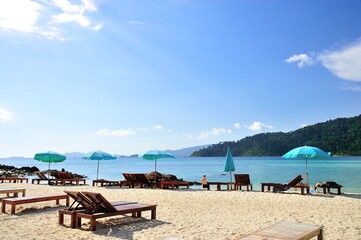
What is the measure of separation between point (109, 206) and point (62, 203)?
4395 millimetres

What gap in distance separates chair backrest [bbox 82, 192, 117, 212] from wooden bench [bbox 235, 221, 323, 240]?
3.14 m

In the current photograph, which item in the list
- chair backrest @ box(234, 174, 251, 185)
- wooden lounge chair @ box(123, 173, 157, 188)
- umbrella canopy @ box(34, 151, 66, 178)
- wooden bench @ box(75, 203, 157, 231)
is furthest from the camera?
umbrella canopy @ box(34, 151, 66, 178)

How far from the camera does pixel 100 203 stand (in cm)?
630

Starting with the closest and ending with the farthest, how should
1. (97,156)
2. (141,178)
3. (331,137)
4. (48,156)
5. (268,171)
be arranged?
(141,178)
(97,156)
(48,156)
(268,171)
(331,137)

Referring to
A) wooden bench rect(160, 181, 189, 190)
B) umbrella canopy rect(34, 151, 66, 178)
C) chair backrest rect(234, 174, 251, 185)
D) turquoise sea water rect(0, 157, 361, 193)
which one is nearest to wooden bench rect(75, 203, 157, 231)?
wooden bench rect(160, 181, 189, 190)

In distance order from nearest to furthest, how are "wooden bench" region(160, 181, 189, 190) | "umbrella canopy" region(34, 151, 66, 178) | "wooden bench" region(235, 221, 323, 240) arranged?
1. "wooden bench" region(235, 221, 323, 240)
2. "wooden bench" region(160, 181, 189, 190)
3. "umbrella canopy" region(34, 151, 66, 178)

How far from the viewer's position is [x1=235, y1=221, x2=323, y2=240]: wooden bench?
13.2ft

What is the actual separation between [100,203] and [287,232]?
380 cm

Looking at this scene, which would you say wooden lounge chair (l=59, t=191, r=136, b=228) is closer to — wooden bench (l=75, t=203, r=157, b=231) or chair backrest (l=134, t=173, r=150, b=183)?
wooden bench (l=75, t=203, r=157, b=231)

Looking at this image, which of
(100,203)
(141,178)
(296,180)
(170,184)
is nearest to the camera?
A: (100,203)

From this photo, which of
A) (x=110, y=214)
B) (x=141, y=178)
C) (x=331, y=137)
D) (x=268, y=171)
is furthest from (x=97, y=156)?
(x=331, y=137)

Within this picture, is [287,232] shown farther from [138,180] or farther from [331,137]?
[331,137]

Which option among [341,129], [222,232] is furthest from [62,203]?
[341,129]

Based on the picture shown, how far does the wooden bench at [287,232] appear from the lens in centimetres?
403
